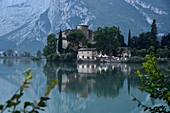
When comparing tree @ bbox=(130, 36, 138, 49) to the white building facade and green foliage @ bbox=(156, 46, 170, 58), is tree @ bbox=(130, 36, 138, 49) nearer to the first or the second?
green foliage @ bbox=(156, 46, 170, 58)

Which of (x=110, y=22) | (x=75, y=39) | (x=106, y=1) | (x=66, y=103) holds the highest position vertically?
(x=106, y=1)

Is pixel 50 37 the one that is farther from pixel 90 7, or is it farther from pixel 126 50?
pixel 90 7

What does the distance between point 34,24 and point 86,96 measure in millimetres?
185508

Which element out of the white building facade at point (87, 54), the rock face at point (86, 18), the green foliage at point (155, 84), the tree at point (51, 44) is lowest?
the green foliage at point (155, 84)

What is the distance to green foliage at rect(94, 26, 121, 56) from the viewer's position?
51.8 m

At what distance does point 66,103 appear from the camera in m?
14.0

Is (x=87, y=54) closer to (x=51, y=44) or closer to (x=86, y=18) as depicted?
(x=51, y=44)

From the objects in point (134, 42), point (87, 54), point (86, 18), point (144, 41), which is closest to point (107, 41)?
point (87, 54)

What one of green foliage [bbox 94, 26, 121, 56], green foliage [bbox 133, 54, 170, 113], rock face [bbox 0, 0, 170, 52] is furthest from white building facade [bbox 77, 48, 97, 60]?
rock face [bbox 0, 0, 170, 52]

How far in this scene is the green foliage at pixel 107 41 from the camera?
170 ft

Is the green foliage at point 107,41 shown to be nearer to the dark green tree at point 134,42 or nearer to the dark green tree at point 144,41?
the dark green tree at point 144,41

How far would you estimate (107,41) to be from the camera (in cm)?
5184

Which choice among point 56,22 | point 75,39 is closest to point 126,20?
point 56,22

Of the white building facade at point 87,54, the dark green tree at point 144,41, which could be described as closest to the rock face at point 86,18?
the dark green tree at point 144,41
